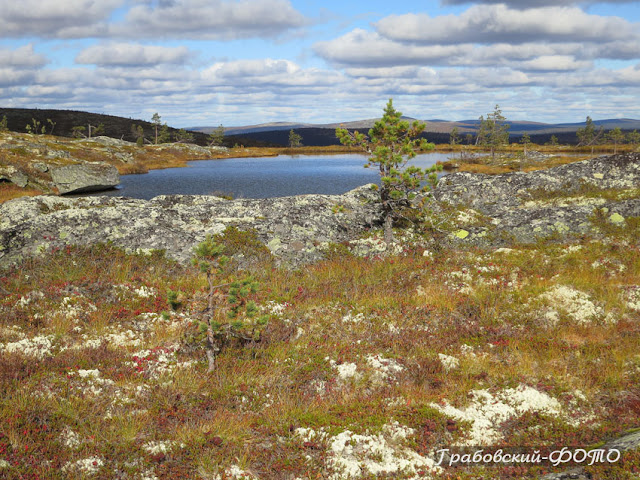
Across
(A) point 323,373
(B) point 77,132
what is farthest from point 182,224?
(B) point 77,132

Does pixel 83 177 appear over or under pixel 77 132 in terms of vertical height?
under

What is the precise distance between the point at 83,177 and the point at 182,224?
43831 mm

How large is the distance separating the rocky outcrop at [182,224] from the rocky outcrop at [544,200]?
19.8ft

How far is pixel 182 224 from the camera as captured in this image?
61.7 feet

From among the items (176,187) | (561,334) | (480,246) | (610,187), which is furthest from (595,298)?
(176,187)

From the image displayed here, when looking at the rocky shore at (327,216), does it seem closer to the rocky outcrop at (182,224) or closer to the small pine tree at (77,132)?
A: the rocky outcrop at (182,224)

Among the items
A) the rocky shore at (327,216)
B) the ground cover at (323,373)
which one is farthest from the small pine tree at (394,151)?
the ground cover at (323,373)

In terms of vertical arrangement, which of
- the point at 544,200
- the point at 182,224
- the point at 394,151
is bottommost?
the point at 182,224

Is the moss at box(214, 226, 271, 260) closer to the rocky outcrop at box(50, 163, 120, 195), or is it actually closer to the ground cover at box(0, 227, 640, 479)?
the ground cover at box(0, 227, 640, 479)

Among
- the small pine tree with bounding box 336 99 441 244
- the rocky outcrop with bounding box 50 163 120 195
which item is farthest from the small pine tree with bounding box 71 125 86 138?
the small pine tree with bounding box 336 99 441 244

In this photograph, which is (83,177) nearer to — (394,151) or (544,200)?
(394,151)

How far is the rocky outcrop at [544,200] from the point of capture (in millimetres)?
18656

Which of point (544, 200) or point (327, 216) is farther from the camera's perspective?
point (544, 200)

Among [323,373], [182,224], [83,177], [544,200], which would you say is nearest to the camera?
[323,373]
